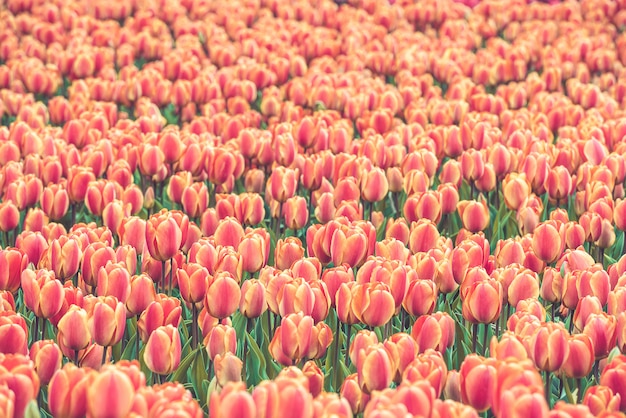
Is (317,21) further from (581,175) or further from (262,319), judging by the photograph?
(262,319)

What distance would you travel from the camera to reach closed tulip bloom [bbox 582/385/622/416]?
2.18 m

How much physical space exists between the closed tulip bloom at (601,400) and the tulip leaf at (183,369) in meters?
1.14

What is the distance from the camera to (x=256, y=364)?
2848 mm

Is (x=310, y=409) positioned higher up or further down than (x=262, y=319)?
higher up

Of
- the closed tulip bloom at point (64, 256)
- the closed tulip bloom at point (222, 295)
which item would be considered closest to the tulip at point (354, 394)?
the closed tulip bloom at point (222, 295)

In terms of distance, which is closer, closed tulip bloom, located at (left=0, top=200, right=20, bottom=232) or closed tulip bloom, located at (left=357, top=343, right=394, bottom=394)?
closed tulip bloom, located at (left=357, top=343, right=394, bottom=394)

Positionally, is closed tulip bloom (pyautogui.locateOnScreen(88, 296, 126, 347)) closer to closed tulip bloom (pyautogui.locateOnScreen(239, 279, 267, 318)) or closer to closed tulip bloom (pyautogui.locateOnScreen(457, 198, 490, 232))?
closed tulip bloom (pyautogui.locateOnScreen(239, 279, 267, 318))

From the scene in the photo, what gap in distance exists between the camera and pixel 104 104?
17.1 feet

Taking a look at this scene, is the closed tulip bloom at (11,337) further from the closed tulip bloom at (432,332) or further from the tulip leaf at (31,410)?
the closed tulip bloom at (432,332)

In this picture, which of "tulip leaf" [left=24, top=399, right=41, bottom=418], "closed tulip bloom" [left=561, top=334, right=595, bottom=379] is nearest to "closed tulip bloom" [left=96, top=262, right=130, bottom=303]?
"tulip leaf" [left=24, top=399, right=41, bottom=418]

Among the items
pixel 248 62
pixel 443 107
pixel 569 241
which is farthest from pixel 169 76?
pixel 569 241

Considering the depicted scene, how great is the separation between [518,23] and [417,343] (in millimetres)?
5858

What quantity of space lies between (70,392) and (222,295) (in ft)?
2.26

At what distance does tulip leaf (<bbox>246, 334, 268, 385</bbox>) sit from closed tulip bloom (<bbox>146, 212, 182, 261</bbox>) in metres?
0.45
